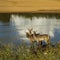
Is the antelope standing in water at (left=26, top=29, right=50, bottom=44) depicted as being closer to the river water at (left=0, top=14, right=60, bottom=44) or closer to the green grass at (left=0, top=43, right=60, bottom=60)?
the river water at (left=0, top=14, right=60, bottom=44)

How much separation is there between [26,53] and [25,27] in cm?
55

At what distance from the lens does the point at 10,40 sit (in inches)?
102

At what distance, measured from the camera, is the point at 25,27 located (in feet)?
9.04

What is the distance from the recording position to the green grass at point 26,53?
2.20 metres

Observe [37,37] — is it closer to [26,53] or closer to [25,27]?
[25,27]

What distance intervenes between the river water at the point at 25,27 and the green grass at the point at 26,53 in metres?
0.28

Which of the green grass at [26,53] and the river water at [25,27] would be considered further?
the river water at [25,27]

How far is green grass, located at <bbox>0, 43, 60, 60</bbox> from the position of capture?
7.23 ft

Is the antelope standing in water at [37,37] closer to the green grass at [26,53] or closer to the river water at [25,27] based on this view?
the river water at [25,27]

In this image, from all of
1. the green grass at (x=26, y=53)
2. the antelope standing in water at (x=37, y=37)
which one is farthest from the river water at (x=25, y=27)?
the green grass at (x=26, y=53)

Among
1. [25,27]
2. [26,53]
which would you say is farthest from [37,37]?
[26,53]

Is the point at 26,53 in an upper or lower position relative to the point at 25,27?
lower

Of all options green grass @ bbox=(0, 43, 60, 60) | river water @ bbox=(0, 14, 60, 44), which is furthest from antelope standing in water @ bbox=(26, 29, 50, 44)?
green grass @ bbox=(0, 43, 60, 60)

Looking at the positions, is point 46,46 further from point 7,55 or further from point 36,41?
point 7,55
